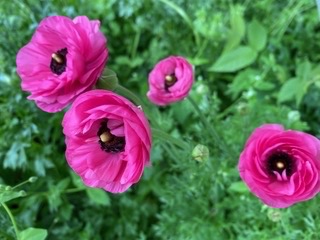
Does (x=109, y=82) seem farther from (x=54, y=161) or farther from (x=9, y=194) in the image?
(x=54, y=161)

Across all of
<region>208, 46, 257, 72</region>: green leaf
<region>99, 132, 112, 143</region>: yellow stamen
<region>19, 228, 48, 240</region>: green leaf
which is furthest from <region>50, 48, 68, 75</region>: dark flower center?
<region>208, 46, 257, 72</region>: green leaf

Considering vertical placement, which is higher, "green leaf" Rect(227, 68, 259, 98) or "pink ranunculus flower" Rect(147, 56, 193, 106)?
"pink ranunculus flower" Rect(147, 56, 193, 106)

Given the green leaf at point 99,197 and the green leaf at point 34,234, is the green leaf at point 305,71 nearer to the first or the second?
the green leaf at point 99,197

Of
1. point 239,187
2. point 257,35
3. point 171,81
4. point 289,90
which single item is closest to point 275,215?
point 239,187

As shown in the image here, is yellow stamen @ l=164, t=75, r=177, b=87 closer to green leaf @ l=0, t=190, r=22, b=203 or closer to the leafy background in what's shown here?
the leafy background

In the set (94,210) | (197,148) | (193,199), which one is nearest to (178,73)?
(197,148)
